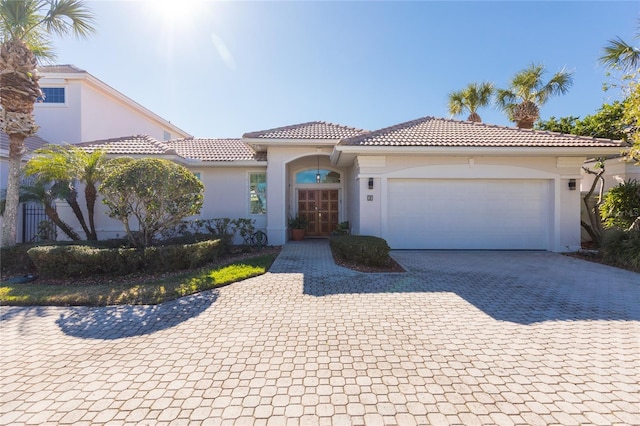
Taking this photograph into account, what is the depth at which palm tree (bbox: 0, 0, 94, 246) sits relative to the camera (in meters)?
7.85

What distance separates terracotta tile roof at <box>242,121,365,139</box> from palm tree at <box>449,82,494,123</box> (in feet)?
30.1

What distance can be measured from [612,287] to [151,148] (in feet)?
48.5

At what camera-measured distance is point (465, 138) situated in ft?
33.4

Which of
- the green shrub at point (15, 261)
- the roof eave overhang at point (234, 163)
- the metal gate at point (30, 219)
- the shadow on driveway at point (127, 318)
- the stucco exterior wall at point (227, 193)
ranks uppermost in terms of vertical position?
the roof eave overhang at point (234, 163)

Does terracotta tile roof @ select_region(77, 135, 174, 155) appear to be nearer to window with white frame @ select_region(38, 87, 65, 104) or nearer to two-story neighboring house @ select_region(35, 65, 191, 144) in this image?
two-story neighboring house @ select_region(35, 65, 191, 144)

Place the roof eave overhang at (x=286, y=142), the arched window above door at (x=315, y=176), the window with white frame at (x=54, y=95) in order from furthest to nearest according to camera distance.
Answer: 1. the window with white frame at (x=54, y=95)
2. the arched window above door at (x=315, y=176)
3. the roof eave overhang at (x=286, y=142)

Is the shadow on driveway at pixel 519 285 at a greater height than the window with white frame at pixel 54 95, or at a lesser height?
lesser

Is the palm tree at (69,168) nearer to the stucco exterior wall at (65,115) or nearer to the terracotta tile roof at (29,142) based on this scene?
the terracotta tile roof at (29,142)

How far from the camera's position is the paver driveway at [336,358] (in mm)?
2525

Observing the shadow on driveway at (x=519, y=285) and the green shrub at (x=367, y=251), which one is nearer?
the shadow on driveway at (x=519, y=285)

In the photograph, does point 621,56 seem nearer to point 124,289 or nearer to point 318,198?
point 318,198

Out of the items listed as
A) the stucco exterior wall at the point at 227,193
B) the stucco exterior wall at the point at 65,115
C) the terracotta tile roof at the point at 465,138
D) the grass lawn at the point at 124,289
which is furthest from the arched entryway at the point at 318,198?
the stucco exterior wall at the point at 65,115

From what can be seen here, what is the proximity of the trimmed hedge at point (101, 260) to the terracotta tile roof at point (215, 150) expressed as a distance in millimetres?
5846

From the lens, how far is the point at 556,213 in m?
10.3
